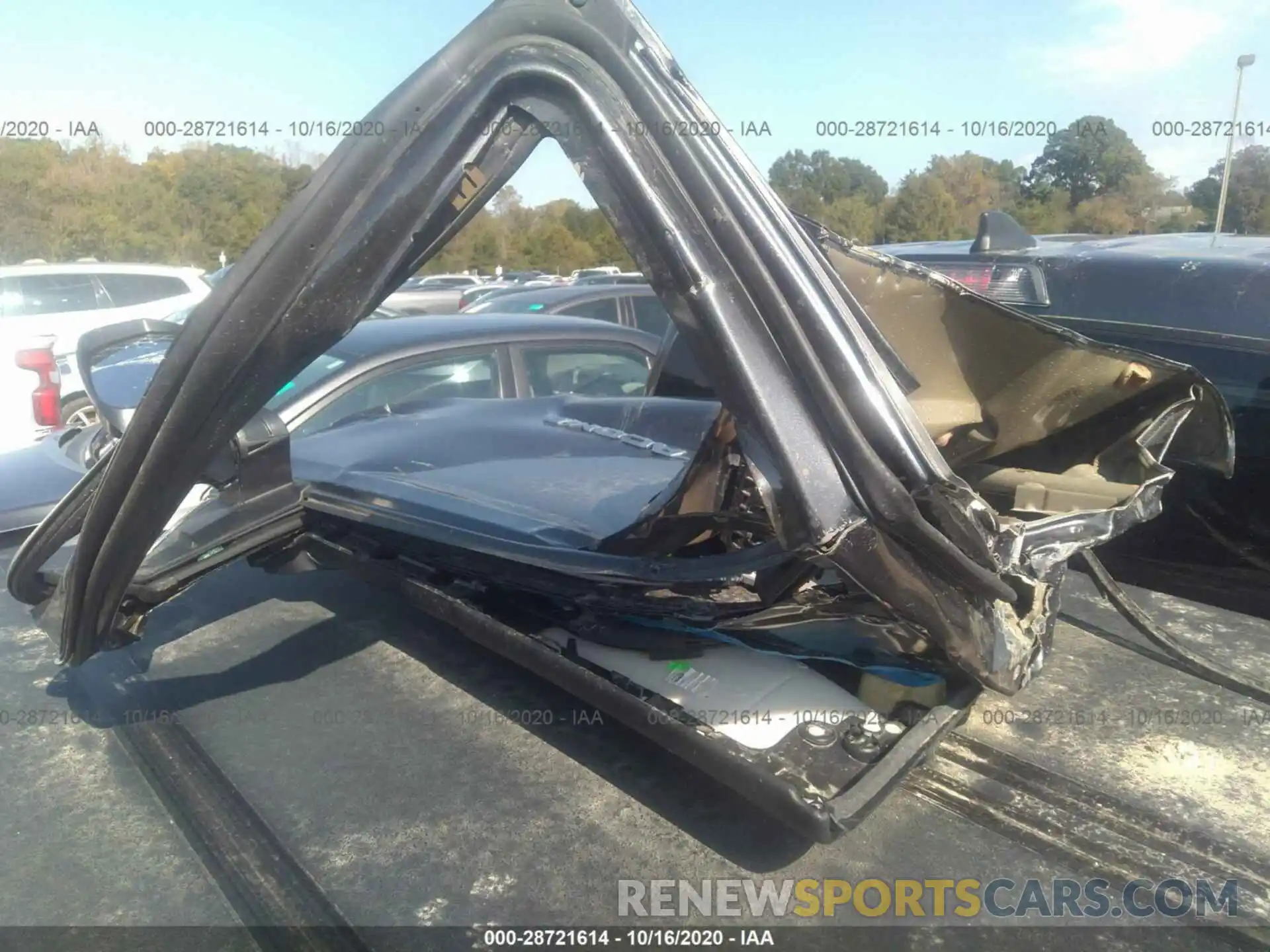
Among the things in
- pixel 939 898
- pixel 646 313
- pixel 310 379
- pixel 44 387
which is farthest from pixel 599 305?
pixel 939 898

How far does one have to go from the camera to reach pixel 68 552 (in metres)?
2.23

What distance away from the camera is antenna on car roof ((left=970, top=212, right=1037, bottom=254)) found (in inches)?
143

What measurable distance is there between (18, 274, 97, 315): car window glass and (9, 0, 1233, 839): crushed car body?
12038 mm

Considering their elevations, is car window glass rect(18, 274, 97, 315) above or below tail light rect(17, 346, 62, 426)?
above

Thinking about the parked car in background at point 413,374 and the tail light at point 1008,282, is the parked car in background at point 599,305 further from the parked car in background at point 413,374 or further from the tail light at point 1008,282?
the tail light at point 1008,282

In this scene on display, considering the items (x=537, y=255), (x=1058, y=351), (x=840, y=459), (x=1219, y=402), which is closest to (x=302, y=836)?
(x=840, y=459)

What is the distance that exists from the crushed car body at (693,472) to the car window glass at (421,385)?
1868 mm

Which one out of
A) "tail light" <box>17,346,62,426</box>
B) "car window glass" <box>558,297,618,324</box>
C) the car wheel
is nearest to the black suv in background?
"tail light" <box>17,346,62,426</box>

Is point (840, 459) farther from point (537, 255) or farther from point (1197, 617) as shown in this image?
point (537, 255)

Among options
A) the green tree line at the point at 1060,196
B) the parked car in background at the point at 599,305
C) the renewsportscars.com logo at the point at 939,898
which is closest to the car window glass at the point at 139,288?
the parked car in background at the point at 599,305

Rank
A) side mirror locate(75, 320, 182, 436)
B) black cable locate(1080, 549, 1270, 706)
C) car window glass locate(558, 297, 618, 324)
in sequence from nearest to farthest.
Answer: black cable locate(1080, 549, 1270, 706) < side mirror locate(75, 320, 182, 436) < car window glass locate(558, 297, 618, 324)

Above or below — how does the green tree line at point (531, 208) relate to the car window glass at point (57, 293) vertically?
above

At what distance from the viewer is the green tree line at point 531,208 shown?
16281 millimetres

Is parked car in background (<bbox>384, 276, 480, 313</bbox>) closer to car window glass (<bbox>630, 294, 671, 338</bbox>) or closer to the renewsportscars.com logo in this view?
car window glass (<bbox>630, 294, 671, 338</bbox>)
